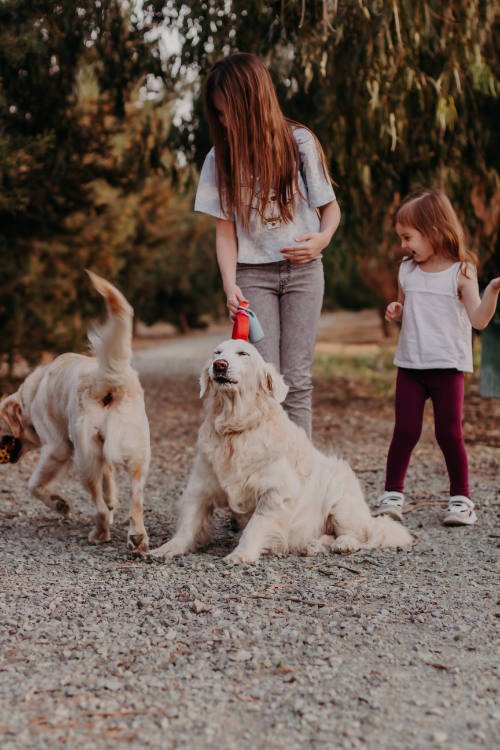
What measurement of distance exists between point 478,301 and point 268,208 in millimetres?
1268

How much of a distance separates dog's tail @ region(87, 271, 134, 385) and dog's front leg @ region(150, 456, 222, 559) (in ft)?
1.88

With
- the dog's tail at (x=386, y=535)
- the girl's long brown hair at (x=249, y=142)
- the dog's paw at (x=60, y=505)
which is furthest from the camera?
the dog's paw at (x=60, y=505)

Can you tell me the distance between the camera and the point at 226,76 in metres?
4.25

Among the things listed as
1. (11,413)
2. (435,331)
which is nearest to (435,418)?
(435,331)

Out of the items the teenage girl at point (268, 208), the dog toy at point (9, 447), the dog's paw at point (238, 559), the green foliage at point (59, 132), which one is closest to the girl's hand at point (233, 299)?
the teenage girl at point (268, 208)

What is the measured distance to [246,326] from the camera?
420cm

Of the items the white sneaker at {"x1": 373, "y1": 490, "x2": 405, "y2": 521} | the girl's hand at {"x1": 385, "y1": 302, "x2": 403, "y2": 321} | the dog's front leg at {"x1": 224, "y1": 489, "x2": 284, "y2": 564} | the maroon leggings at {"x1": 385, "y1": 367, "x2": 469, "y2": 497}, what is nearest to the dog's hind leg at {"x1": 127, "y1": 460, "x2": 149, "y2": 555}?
the dog's front leg at {"x1": 224, "y1": 489, "x2": 284, "y2": 564}

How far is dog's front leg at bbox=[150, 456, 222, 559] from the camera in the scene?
412 cm

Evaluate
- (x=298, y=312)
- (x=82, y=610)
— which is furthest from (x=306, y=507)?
(x=82, y=610)

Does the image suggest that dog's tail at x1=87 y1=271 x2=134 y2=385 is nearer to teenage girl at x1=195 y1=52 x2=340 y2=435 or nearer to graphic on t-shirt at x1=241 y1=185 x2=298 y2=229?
teenage girl at x1=195 y1=52 x2=340 y2=435

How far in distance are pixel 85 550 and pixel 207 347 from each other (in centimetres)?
2005

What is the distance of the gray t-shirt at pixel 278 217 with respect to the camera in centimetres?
444

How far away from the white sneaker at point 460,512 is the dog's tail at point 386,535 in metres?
0.58

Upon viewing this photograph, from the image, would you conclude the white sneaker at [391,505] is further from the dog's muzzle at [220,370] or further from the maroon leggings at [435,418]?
the dog's muzzle at [220,370]
